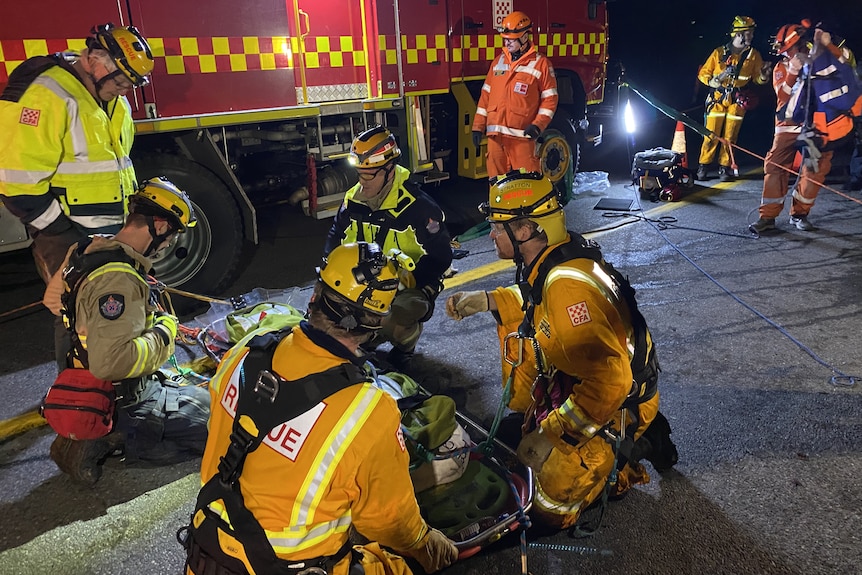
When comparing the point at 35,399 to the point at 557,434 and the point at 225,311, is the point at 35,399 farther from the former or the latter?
the point at 557,434

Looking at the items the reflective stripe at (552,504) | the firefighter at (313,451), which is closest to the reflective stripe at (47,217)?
the firefighter at (313,451)

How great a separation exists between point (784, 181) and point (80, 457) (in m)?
6.58

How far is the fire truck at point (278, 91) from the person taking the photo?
4402 mm

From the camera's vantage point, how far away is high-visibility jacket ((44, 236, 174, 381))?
Result: 2477 mm

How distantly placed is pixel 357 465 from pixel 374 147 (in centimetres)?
236

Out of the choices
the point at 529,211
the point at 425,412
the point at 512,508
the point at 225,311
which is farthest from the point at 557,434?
the point at 225,311

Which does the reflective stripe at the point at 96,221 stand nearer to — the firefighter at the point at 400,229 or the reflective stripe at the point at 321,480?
the firefighter at the point at 400,229

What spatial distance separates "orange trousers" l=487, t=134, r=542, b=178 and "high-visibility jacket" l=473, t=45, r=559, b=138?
110mm

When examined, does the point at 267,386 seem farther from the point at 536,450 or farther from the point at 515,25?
the point at 515,25

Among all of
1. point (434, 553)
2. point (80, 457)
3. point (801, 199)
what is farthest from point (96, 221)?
point (801, 199)

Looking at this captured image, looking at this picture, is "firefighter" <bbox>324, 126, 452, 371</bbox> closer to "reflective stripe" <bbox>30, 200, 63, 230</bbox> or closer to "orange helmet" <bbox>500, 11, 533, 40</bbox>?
"reflective stripe" <bbox>30, 200, 63, 230</bbox>

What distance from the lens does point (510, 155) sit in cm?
665

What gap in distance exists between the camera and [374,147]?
357 centimetres

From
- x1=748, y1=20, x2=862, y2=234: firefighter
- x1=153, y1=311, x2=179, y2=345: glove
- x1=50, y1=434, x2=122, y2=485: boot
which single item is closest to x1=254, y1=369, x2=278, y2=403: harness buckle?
x1=153, y1=311, x2=179, y2=345: glove
